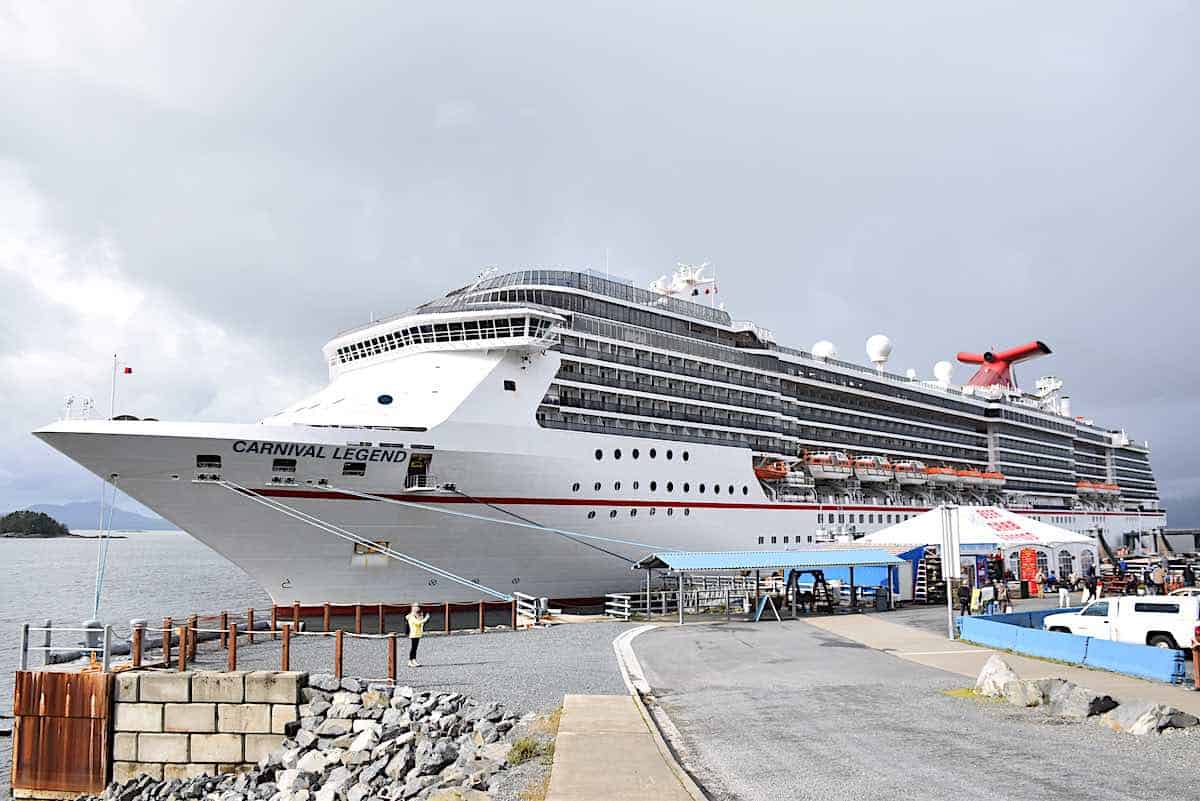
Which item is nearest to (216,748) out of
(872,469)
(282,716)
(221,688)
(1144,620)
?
(221,688)

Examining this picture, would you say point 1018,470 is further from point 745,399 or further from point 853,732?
point 853,732

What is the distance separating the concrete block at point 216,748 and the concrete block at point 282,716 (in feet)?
2.12

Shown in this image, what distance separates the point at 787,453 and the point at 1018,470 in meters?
29.2

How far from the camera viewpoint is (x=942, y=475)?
48.3 metres

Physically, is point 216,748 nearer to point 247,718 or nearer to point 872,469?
point 247,718

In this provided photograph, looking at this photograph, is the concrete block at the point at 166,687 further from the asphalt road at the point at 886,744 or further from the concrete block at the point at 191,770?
the asphalt road at the point at 886,744

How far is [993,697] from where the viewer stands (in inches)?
498

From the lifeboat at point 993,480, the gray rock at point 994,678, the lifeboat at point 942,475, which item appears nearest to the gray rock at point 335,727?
the gray rock at point 994,678

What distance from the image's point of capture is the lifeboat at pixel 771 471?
1426 inches

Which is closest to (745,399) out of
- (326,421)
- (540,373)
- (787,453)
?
(787,453)

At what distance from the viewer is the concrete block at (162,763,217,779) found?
1380 cm

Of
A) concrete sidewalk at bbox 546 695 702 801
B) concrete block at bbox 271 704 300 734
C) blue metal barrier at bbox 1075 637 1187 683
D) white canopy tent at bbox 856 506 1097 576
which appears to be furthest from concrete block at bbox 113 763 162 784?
white canopy tent at bbox 856 506 1097 576

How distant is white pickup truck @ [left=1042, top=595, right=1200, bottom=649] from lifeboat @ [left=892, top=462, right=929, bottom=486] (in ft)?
90.1

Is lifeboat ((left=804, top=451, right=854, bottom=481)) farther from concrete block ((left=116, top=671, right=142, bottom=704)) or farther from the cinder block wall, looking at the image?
concrete block ((left=116, top=671, right=142, bottom=704))
